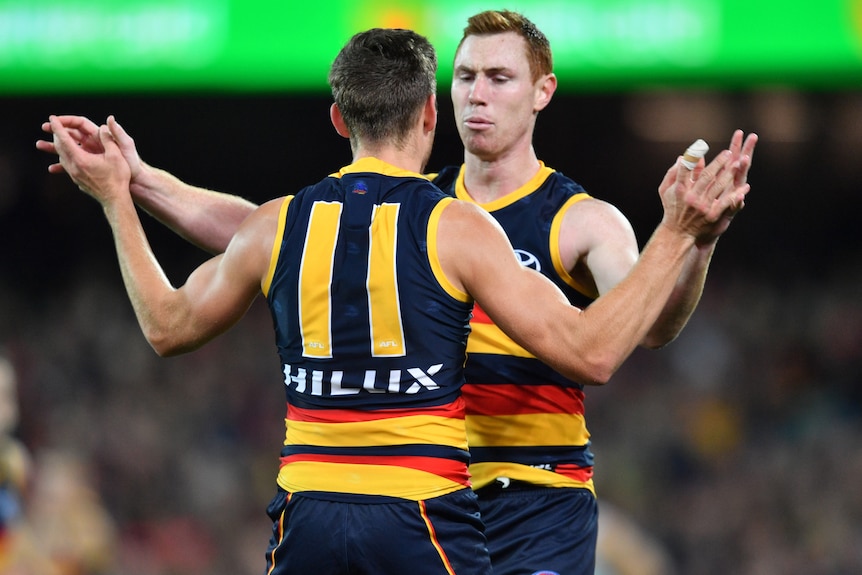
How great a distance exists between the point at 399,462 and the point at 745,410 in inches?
435

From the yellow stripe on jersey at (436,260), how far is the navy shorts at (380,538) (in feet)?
1.92

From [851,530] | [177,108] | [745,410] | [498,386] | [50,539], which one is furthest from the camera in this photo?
[177,108]

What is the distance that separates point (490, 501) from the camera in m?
4.62

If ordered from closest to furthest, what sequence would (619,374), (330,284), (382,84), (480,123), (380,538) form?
(380,538), (330,284), (382,84), (480,123), (619,374)

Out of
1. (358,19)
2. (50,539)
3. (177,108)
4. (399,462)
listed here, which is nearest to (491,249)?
(399,462)

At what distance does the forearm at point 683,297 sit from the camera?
13.9 ft

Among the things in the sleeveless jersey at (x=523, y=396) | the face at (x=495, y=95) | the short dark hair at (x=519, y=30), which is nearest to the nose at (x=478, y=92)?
the face at (x=495, y=95)

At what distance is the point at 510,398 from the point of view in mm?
4605

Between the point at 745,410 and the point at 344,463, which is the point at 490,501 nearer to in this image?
the point at 344,463

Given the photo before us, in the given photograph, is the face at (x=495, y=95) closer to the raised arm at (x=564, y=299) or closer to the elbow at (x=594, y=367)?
the raised arm at (x=564, y=299)

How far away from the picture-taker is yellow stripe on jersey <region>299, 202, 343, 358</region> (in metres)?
3.70

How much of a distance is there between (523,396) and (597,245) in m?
0.62

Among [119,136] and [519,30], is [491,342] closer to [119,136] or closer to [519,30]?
[519,30]

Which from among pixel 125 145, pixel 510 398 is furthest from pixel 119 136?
pixel 510 398
